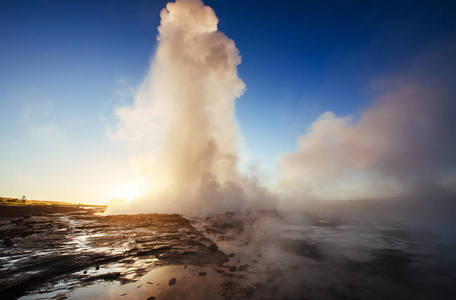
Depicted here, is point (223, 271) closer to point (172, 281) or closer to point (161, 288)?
point (172, 281)

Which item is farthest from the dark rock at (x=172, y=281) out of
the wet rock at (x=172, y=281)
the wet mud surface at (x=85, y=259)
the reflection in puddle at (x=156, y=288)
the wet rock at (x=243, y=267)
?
the wet rock at (x=243, y=267)

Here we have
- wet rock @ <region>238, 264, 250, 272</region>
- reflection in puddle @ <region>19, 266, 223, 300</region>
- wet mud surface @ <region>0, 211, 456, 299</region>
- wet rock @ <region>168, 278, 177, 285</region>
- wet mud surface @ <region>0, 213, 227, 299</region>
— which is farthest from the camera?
wet rock @ <region>238, 264, 250, 272</region>

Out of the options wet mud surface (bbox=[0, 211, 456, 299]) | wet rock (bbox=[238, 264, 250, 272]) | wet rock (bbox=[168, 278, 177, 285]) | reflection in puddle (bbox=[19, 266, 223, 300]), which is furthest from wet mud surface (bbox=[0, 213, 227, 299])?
wet rock (bbox=[168, 278, 177, 285])

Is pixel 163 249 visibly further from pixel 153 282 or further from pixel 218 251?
pixel 153 282

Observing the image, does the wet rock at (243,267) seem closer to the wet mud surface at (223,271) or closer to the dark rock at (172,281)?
the wet mud surface at (223,271)

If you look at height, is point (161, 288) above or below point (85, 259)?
above

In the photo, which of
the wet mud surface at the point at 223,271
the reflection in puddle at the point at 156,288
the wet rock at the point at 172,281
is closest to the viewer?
the reflection in puddle at the point at 156,288

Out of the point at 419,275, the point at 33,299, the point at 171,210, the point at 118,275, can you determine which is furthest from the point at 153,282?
the point at 171,210

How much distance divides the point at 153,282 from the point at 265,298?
5.25 m

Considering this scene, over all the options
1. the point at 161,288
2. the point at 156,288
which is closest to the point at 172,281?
the point at 161,288

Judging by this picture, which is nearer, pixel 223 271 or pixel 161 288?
pixel 161 288

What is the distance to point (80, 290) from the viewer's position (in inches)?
304

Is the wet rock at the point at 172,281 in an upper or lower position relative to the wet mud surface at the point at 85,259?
upper

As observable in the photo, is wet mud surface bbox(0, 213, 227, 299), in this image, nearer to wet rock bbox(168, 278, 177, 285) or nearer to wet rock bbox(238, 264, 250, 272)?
wet rock bbox(238, 264, 250, 272)
